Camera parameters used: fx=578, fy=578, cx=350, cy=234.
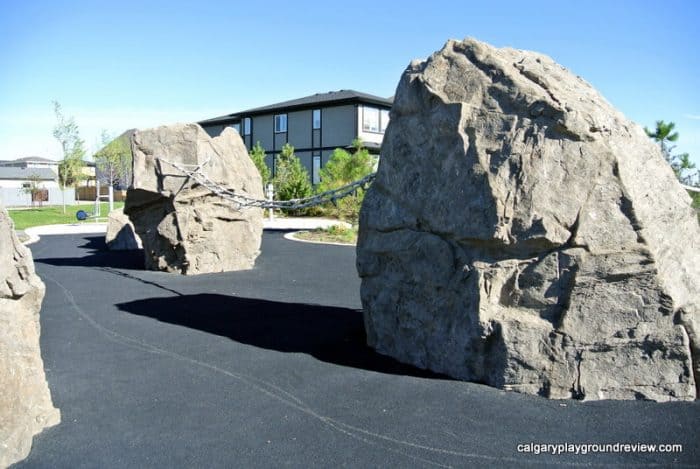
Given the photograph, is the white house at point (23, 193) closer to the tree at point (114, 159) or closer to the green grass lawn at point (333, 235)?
the tree at point (114, 159)

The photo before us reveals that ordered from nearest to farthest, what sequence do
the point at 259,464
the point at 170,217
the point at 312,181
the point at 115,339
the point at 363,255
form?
the point at 259,464 → the point at 363,255 → the point at 115,339 → the point at 170,217 → the point at 312,181

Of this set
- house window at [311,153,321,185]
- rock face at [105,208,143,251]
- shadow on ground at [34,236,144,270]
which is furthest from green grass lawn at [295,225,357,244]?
house window at [311,153,321,185]

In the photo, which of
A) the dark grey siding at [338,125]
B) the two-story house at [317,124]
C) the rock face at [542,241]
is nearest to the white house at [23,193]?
the two-story house at [317,124]

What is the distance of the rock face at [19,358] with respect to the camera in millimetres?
3258

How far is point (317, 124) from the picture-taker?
32.8 meters

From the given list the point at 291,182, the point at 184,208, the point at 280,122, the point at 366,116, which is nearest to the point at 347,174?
the point at 291,182

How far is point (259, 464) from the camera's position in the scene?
125 inches

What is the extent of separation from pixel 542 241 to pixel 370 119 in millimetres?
27840

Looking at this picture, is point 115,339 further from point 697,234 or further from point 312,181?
point 312,181

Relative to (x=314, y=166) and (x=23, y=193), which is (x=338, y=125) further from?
(x=23, y=193)

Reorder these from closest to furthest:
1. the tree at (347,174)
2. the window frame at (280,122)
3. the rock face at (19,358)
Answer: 1. the rock face at (19,358)
2. the tree at (347,174)
3. the window frame at (280,122)

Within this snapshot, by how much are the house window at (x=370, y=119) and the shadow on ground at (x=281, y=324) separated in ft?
78.3

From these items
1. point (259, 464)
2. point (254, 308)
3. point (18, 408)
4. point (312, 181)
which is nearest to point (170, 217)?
point (254, 308)

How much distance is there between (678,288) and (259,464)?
3.01m
